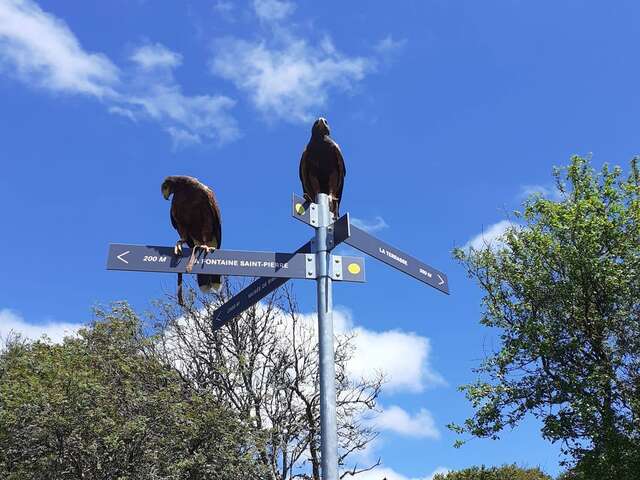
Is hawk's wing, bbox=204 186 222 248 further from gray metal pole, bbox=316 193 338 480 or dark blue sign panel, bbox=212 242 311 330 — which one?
gray metal pole, bbox=316 193 338 480

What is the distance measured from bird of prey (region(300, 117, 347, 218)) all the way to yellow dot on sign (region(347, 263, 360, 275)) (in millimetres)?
536

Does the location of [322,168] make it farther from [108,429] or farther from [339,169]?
[108,429]

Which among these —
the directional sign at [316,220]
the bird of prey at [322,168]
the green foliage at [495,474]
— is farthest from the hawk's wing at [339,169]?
the green foliage at [495,474]

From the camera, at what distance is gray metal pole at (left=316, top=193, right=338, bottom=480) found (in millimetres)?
3389

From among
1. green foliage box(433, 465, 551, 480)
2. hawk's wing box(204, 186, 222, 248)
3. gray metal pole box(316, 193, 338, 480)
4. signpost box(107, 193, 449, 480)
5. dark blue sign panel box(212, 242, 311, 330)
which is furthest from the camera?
green foliage box(433, 465, 551, 480)

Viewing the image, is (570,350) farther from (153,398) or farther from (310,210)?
(310,210)

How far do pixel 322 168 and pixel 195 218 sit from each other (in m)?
1.01

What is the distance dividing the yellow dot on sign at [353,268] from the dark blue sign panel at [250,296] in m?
0.29

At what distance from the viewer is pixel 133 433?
12.3 metres

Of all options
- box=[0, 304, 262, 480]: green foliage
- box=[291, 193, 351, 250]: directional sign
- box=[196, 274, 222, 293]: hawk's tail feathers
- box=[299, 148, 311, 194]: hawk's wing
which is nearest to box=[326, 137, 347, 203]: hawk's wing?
box=[299, 148, 311, 194]: hawk's wing

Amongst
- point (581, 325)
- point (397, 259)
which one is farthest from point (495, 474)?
point (397, 259)

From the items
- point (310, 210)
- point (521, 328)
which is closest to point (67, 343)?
point (521, 328)

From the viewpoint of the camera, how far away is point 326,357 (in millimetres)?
3566

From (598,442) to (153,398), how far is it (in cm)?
880
